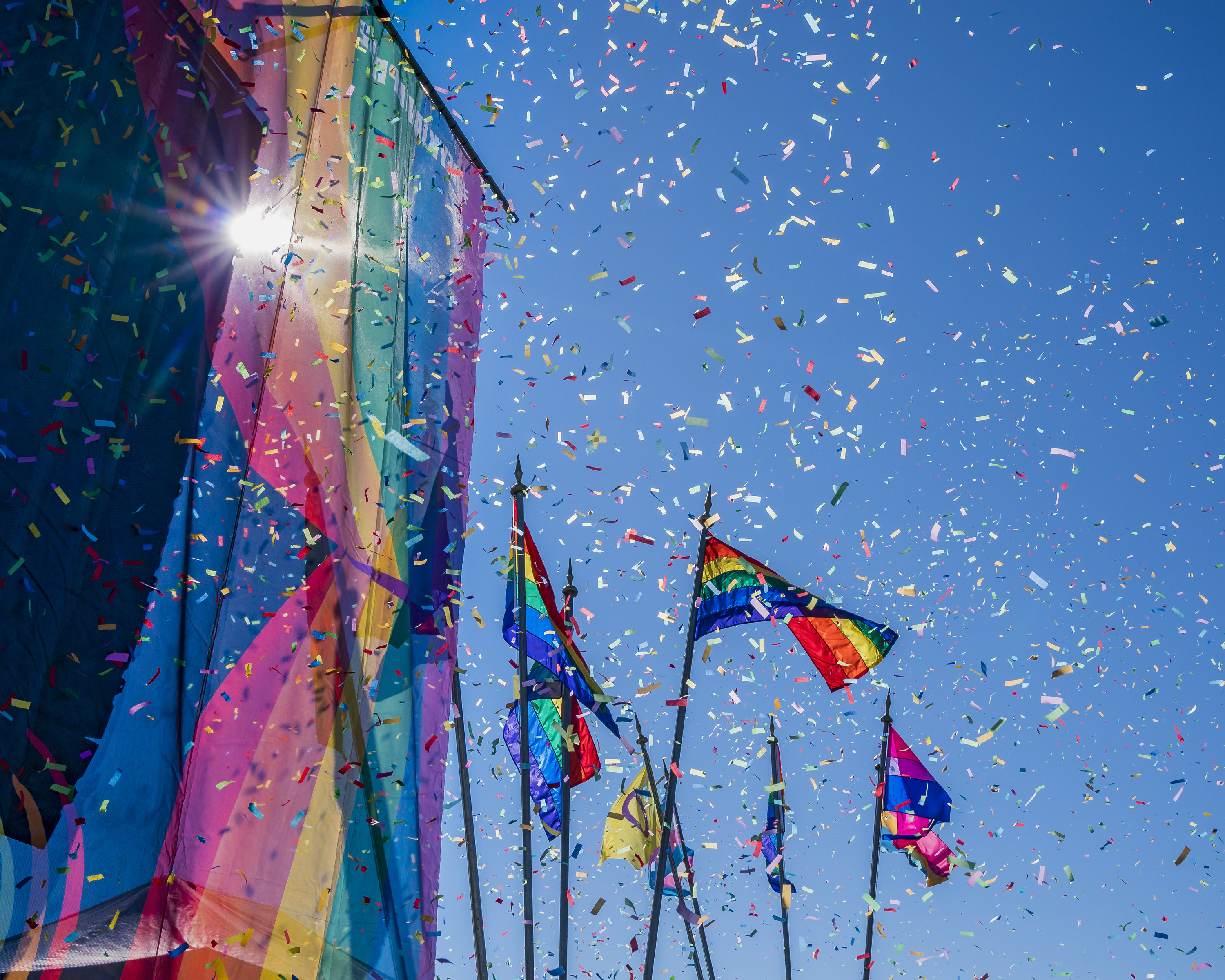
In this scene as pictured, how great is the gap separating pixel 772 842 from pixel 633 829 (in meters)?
3.90

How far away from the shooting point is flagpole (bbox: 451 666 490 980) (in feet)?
26.2

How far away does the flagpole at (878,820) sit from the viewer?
45.0 feet

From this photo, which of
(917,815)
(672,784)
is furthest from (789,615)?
(917,815)

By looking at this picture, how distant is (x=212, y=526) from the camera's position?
439cm

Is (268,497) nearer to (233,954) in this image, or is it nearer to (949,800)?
(233,954)

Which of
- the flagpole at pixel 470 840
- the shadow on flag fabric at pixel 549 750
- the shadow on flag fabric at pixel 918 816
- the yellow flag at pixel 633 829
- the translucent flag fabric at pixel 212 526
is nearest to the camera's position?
the translucent flag fabric at pixel 212 526

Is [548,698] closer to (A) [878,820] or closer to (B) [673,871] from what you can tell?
(B) [673,871]

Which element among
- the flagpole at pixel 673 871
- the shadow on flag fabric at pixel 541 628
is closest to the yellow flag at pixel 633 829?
the flagpole at pixel 673 871

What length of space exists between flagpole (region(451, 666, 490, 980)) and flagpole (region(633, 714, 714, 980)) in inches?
67.9

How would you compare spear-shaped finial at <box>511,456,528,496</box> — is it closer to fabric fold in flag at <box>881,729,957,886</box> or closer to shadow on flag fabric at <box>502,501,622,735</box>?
shadow on flag fabric at <box>502,501,622,735</box>

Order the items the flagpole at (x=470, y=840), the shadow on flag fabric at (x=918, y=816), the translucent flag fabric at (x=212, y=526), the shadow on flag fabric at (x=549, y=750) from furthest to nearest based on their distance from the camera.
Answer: the shadow on flag fabric at (x=918, y=816) < the shadow on flag fabric at (x=549, y=750) < the flagpole at (x=470, y=840) < the translucent flag fabric at (x=212, y=526)

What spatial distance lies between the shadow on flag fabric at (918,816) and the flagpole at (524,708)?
7652 millimetres

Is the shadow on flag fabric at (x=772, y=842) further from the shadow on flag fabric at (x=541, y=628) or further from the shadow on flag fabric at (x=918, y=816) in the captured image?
the shadow on flag fabric at (x=541, y=628)

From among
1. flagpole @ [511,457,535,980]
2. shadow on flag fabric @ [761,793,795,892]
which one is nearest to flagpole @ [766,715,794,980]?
shadow on flag fabric @ [761,793,795,892]
